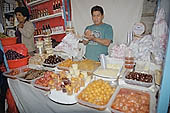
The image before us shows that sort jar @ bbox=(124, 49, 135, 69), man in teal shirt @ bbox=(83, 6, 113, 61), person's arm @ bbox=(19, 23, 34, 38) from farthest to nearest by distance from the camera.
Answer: person's arm @ bbox=(19, 23, 34, 38) → man in teal shirt @ bbox=(83, 6, 113, 61) → jar @ bbox=(124, 49, 135, 69)

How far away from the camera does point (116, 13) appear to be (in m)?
2.24

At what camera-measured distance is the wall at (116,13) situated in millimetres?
2068

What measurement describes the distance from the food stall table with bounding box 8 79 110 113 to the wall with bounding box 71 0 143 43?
174 cm

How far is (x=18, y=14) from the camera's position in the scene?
91.1 inches

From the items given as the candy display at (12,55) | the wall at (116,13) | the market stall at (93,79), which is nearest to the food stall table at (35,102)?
the market stall at (93,79)

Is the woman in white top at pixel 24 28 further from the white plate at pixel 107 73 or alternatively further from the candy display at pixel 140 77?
the candy display at pixel 140 77

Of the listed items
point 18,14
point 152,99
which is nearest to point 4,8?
point 18,14

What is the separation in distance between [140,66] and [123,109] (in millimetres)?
637

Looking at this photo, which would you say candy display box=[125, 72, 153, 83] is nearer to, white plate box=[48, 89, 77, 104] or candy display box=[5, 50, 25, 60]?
white plate box=[48, 89, 77, 104]

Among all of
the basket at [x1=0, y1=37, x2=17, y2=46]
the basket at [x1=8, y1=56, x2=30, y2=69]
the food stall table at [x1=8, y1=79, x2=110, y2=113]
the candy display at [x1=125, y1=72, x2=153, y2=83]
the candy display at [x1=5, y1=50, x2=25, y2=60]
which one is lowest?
the food stall table at [x1=8, y1=79, x2=110, y2=113]

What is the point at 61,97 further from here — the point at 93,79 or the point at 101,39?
the point at 101,39

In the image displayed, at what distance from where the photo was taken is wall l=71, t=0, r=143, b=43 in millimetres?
2068

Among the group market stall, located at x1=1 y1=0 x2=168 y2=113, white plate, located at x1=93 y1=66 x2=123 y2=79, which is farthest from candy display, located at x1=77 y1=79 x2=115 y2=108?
white plate, located at x1=93 y1=66 x2=123 y2=79

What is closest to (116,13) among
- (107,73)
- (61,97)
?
(107,73)
